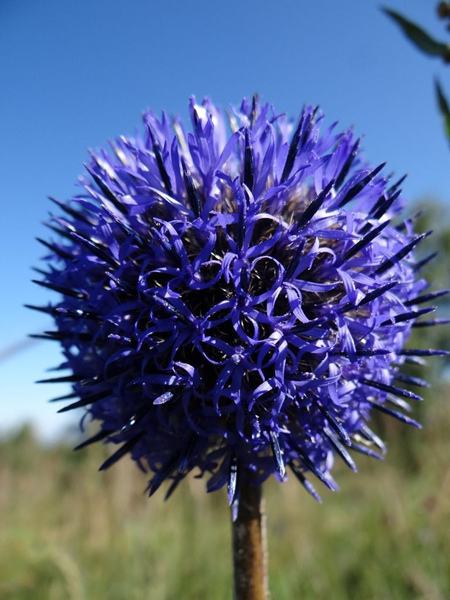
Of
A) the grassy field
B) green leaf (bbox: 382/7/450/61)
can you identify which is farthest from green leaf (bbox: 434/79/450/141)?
the grassy field

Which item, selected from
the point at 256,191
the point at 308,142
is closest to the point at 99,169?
the point at 256,191

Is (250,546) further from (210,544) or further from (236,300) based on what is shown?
(210,544)

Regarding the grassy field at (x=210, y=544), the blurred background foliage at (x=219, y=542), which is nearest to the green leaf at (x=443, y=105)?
the blurred background foliage at (x=219, y=542)

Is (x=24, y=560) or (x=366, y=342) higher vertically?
(x=366, y=342)

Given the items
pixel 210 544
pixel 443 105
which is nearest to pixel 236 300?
pixel 443 105

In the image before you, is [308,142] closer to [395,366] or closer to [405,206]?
[405,206]
